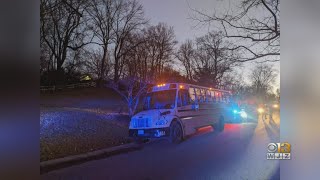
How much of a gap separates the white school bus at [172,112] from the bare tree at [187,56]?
11 cm

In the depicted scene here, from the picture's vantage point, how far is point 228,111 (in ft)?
8.98

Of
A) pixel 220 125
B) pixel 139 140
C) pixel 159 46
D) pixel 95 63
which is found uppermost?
pixel 159 46

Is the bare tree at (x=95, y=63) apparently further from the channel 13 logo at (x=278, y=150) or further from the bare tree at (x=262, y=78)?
the channel 13 logo at (x=278, y=150)

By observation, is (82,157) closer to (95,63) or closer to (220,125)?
(95,63)

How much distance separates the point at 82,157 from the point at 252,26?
1715mm

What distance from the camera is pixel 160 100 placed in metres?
2.64

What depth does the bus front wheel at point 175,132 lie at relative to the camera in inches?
104

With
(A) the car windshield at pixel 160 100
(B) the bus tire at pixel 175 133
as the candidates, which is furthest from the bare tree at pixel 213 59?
(B) the bus tire at pixel 175 133

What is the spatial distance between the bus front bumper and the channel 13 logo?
81cm

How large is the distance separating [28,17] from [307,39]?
2238mm

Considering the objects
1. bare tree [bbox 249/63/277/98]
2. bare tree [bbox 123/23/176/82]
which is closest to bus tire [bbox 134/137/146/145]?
bare tree [bbox 123/23/176/82]

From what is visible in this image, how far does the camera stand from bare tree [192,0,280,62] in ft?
8.70

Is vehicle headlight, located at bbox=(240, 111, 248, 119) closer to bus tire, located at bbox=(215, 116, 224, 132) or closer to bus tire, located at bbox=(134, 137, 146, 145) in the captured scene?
bus tire, located at bbox=(215, 116, 224, 132)

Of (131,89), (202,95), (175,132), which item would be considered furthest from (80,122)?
(202,95)
